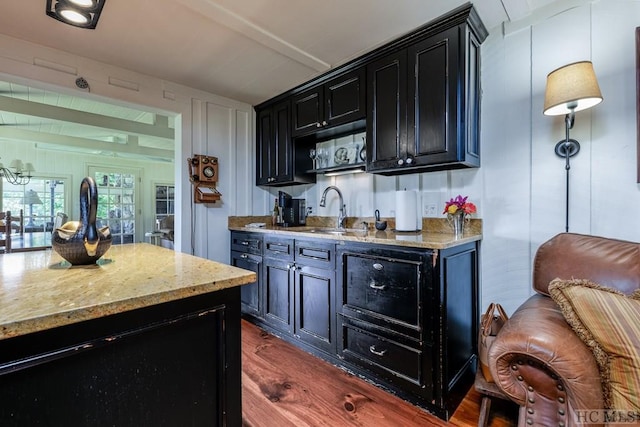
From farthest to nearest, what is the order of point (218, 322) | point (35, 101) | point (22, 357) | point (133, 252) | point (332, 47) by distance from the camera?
point (35, 101)
point (332, 47)
point (133, 252)
point (218, 322)
point (22, 357)

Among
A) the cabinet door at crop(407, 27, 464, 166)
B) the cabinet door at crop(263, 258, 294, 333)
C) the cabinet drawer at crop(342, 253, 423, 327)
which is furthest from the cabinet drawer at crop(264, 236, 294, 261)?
the cabinet door at crop(407, 27, 464, 166)

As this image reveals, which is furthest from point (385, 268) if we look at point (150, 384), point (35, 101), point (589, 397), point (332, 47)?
point (35, 101)

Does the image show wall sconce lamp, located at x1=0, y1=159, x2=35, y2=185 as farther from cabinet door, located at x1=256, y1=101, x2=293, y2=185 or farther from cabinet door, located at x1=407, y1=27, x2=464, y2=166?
cabinet door, located at x1=407, y1=27, x2=464, y2=166

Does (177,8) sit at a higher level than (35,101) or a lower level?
lower

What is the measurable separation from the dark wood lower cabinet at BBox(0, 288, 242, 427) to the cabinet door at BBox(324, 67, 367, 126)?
6.29 ft

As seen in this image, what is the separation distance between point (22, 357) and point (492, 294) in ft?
7.68

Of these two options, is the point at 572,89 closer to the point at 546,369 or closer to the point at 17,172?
the point at 546,369

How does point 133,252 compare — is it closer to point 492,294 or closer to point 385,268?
point 385,268

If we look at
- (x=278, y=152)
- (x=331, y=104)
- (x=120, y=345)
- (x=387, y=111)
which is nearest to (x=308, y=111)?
(x=331, y=104)

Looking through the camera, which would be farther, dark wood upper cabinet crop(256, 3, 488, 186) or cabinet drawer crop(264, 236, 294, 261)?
cabinet drawer crop(264, 236, 294, 261)

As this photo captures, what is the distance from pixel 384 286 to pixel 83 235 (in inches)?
59.5

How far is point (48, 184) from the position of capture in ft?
19.8

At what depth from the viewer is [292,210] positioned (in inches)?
131
